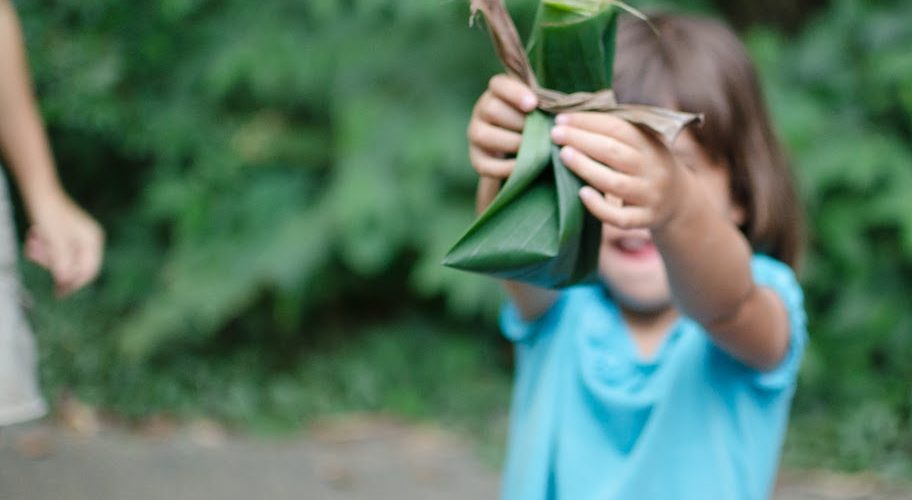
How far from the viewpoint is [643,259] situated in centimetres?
194

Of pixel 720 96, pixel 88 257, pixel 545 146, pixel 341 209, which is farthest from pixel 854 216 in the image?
pixel 545 146

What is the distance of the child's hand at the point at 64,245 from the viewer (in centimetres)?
207

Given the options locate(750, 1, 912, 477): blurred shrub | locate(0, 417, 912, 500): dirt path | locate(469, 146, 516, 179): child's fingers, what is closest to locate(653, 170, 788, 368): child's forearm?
locate(469, 146, 516, 179): child's fingers

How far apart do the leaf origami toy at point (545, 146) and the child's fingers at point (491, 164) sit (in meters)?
0.07

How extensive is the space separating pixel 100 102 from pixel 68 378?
1.29 metres

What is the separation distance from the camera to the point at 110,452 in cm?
425

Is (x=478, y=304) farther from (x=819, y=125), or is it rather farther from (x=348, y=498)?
(x=819, y=125)

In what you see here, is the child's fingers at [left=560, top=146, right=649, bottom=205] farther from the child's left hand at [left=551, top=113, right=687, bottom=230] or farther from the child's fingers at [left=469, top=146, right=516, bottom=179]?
Result: the child's fingers at [left=469, top=146, right=516, bottom=179]

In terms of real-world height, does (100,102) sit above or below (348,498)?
above

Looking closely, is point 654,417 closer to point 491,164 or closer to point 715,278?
point 715,278

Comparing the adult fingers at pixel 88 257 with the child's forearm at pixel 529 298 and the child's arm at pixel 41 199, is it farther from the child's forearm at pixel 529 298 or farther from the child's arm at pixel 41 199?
the child's forearm at pixel 529 298

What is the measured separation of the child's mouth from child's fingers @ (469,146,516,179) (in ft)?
1.64

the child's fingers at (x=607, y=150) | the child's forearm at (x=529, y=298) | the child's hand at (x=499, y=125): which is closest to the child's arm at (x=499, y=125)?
the child's hand at (x=499, y=125)

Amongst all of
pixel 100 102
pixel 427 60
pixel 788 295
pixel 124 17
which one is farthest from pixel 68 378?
pixel 788 295
